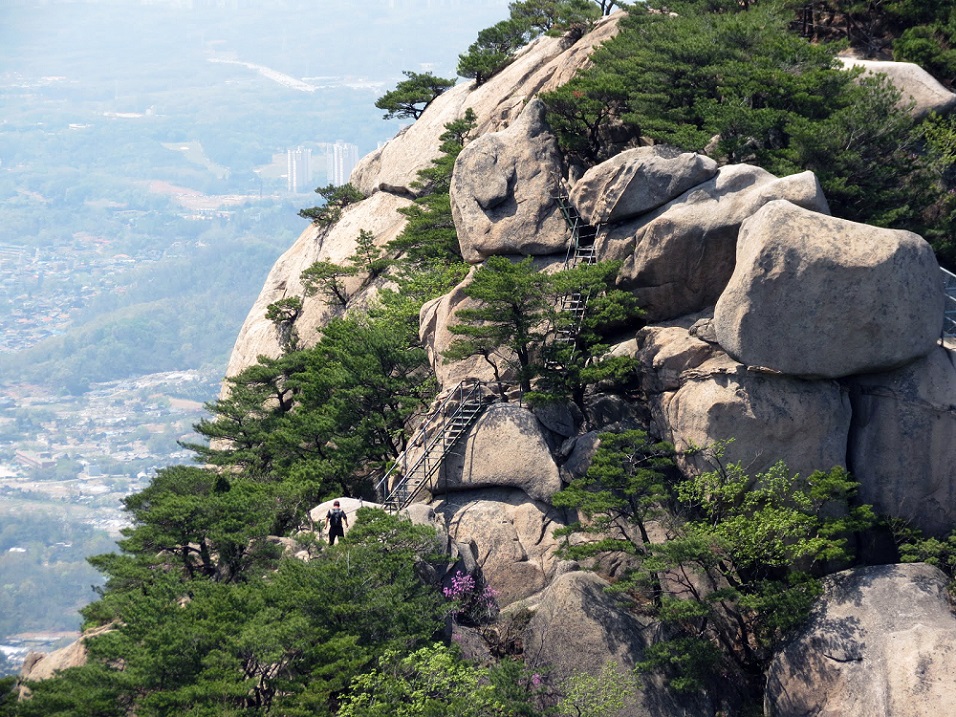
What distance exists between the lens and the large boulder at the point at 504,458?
30766 millimetres

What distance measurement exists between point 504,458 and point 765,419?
6442 mm

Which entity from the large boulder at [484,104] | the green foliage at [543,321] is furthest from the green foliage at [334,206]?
the green foliage at [543,321]

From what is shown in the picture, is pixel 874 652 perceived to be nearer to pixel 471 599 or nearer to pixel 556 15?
pixel 471 599

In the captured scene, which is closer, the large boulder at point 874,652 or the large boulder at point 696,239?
the large boulder at point 874,652

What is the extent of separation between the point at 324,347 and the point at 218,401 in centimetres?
514

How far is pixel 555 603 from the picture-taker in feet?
90.6

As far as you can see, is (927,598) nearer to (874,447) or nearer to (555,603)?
(874,447)

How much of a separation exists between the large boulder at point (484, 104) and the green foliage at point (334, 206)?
681mm

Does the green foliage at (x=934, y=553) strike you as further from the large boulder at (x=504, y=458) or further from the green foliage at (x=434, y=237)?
the green foliage at (x=434, y=237)

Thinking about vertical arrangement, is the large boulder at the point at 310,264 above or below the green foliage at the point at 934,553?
Answer: above

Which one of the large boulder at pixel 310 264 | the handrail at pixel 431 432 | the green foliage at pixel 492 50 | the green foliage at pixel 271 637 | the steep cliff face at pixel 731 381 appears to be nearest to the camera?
the green foliage at pixel 271 637

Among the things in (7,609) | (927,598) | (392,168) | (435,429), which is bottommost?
(7,609)

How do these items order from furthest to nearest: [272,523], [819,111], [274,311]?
1. [274,311]
2. [819,111]
3. [272,523]

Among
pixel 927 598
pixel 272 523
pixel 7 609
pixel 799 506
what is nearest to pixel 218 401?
pixel 272 523
